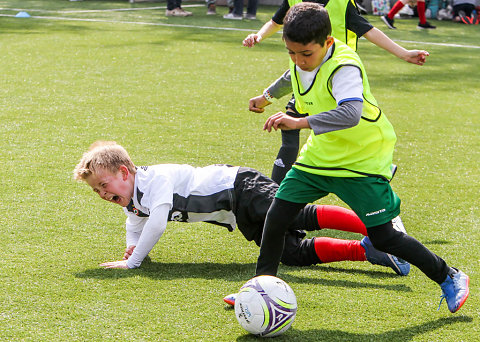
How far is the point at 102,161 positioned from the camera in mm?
3844

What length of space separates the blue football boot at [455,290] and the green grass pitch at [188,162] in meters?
0.11

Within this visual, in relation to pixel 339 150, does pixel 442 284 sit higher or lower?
lower

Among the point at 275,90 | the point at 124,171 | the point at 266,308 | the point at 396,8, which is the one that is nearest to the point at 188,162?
the point at 275,90

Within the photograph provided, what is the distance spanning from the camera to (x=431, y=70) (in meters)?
10.4

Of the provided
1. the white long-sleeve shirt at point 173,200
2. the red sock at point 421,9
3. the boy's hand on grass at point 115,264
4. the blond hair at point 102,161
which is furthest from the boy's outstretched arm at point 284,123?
the red sock at point 421,9

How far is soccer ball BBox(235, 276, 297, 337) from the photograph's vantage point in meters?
3.14

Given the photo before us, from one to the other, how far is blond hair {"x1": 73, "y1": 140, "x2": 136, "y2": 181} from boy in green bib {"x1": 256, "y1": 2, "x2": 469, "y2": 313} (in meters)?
0.95

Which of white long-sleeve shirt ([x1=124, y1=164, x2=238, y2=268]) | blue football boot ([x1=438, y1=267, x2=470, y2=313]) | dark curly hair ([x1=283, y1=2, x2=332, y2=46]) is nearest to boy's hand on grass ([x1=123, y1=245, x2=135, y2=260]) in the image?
white long-sleeve shirt ([x1=124, y1=164, x2=238, y2=268])

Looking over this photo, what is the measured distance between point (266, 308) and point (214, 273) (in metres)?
0.83

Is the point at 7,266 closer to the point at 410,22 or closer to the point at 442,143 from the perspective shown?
the point at 442,143

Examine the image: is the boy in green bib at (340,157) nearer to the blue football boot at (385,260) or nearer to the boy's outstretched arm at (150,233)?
the blue football boot at (385,260)

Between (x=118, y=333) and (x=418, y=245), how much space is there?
1.47 m

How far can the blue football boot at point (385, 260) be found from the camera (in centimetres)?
390

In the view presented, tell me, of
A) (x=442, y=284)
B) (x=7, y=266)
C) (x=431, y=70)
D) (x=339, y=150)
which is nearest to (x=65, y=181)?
(x=7, y=266)
